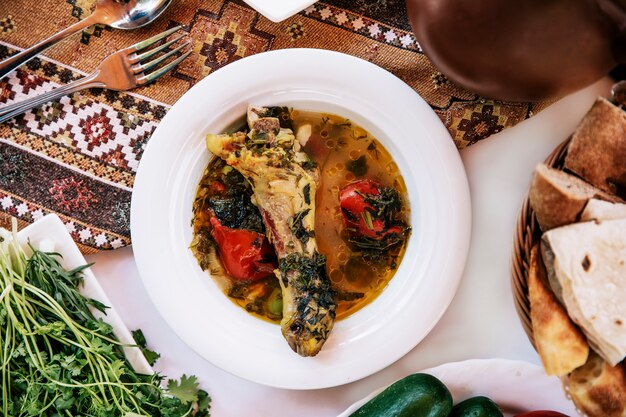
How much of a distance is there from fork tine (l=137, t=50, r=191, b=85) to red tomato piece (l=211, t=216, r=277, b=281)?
344 millimetres

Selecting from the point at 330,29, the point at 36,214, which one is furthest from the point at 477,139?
the point at 36,214

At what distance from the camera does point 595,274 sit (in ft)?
4.27

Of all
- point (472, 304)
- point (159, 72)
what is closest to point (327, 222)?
A: point (472, 304)

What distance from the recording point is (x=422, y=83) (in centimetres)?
165

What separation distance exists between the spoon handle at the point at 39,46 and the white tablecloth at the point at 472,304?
18.5 inches

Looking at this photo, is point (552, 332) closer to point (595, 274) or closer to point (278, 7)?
point (595, 274)

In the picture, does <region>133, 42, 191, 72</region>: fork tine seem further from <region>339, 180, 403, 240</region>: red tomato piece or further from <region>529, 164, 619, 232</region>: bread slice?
<region>529, 164, 619, 232</region>: bread slice

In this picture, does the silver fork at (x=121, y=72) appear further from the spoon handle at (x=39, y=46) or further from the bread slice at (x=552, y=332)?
the bread slice at (x=552, y=332)

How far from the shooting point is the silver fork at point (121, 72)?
64.7 inches

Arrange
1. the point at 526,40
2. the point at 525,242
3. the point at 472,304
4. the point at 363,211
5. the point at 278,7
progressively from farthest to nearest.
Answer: the point at 472,304 < the point at 363,211 < the point at 278,7 < the point at 525,242 < the point at 526,40

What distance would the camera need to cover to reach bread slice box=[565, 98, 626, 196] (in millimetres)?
1334

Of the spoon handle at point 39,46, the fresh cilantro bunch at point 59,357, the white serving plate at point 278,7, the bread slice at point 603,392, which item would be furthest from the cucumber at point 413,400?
the spoon handle at point 39,46

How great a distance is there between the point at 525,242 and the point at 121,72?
0.96m

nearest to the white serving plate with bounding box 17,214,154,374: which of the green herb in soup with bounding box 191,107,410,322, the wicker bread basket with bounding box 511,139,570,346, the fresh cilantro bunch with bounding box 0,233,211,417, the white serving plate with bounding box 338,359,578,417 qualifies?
the fresh cilantro bunch with bounding box 0,233,211,417
